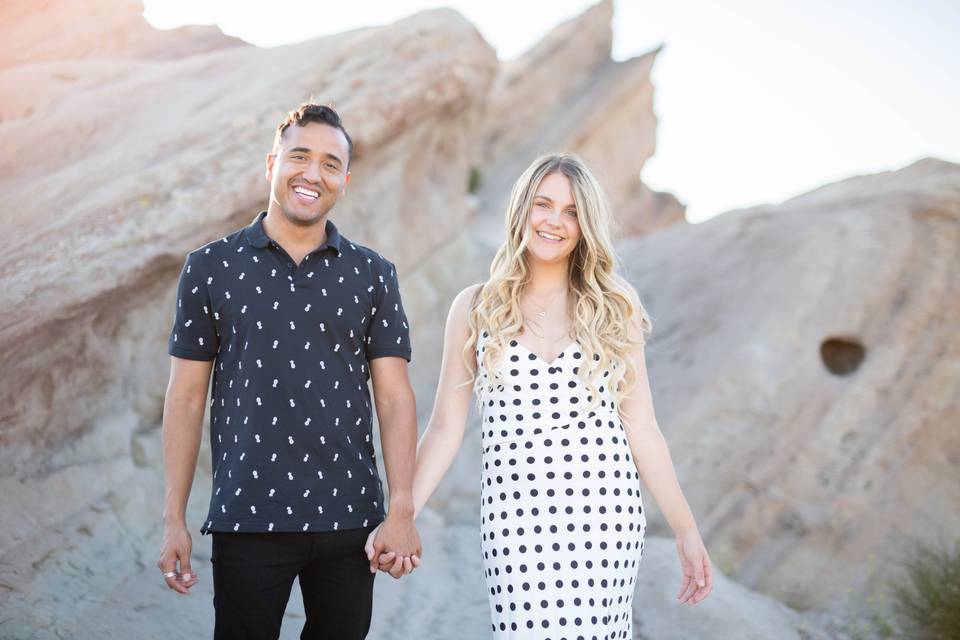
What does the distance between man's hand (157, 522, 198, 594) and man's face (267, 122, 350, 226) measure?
42.4 inches

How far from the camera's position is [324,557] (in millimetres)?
A: 2717

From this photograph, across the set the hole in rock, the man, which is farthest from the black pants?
the hole in rock

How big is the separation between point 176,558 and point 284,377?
66 cm

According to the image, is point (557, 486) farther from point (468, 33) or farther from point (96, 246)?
point (468, 33)

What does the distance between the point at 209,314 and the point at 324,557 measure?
87 cm

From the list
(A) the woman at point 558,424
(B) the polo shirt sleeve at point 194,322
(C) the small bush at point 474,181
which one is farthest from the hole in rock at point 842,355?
(C) the small bush at point 474,181

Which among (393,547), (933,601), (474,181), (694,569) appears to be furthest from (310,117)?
(474,181)

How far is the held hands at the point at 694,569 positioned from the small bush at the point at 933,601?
3.40 m

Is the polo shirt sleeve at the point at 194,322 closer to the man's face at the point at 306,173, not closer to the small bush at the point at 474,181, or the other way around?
the man's face at the point at 306,173

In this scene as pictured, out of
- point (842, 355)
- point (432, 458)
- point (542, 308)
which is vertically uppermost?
point (842, 355)

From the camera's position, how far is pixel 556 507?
111 inches

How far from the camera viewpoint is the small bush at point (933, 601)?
5473 millimetres

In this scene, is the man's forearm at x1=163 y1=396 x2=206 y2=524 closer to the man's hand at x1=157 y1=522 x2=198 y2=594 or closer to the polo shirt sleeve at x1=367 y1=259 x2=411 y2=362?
the man's hand at x1=157 y1=522 x2=198 y2=594

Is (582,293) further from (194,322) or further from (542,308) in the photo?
(194,322)
